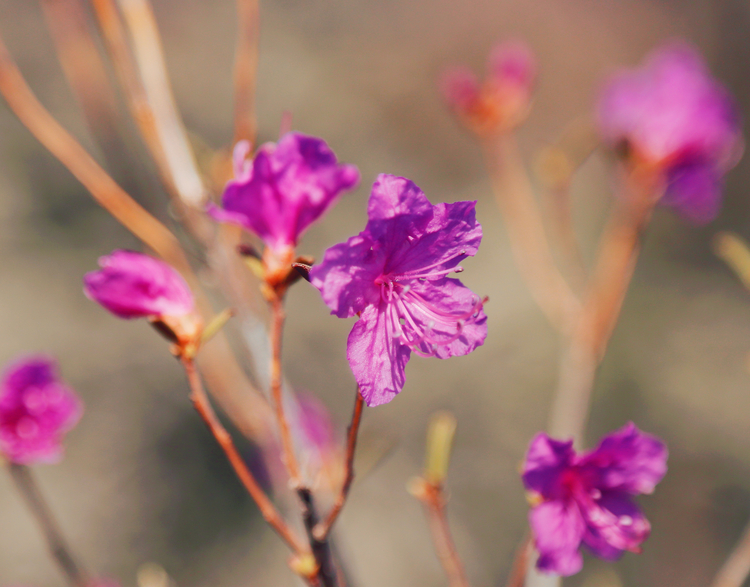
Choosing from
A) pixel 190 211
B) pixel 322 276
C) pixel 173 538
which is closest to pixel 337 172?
pixel 322 276

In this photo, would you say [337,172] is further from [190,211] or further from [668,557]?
[668,557]

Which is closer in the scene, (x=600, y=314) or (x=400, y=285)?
(x=400, y=285)

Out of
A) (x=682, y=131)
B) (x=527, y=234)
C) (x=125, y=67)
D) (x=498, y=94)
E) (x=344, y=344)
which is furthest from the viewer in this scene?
(x=344, y=344)

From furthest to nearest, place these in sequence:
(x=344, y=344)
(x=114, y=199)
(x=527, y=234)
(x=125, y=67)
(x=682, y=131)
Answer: (x=344, y=344) → (x=527, y=234) → (x=682, y=131) → (x=114, y=199) → (x=125, y=67)

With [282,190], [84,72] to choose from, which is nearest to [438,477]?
[282,190]

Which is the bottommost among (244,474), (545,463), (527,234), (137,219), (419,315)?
(545,463)

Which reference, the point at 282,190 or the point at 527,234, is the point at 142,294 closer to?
Result: the point at 282,190

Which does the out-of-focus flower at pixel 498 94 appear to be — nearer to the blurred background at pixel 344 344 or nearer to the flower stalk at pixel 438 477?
the flower stalk at pixel 438 477
